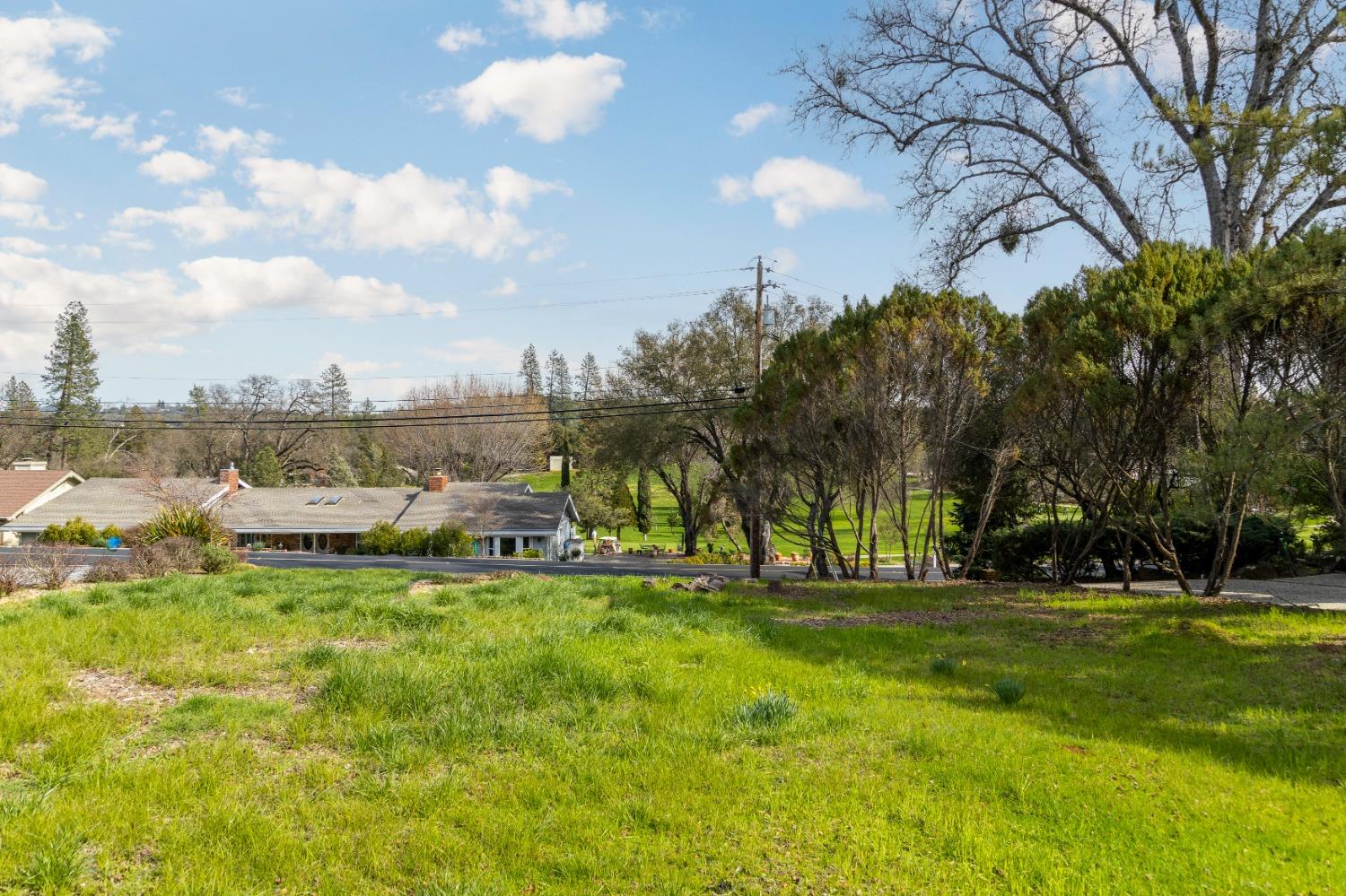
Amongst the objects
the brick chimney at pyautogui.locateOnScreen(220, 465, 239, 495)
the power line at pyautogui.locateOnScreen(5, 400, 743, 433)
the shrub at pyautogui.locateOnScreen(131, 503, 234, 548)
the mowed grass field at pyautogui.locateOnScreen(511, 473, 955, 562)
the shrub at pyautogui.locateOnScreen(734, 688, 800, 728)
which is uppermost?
the power line at pyautogui.locateOnScreen(5, 400, 743, 433)

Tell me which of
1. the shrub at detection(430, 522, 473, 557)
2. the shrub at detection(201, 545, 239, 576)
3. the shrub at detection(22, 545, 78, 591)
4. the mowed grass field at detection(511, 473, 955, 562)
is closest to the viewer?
the shrub at detection(22, 545, 78, 591)

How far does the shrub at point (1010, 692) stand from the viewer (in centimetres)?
582

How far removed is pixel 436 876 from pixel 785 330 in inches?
1418

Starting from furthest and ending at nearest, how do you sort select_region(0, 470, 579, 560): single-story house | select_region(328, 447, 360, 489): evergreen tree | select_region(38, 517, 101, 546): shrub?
select_region(328, 447, 360, 489): evergreen tree
select_region(0, 470, 579, 560): single-story house
select_region(38, 517, 101, 546): shrub

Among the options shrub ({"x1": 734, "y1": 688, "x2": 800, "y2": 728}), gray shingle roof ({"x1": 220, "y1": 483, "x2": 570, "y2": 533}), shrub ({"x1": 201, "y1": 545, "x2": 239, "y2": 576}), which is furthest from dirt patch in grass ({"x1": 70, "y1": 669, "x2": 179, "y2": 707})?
gray shingle roof ({"x1": 220, "y1": 483, "x2": 570, "y2": 533})

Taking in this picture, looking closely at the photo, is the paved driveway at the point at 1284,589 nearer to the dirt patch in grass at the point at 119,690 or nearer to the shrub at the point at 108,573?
the dirt patch in grass at the point at 119,690

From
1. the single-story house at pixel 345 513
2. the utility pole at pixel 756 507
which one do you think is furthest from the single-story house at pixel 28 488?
the utility pole at pixel 756 507

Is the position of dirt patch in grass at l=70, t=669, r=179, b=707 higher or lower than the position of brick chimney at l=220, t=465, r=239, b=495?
lower

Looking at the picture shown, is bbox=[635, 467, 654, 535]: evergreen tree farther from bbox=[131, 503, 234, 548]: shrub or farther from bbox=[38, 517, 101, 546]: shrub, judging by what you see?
bbox=[131, 503, 234, 548]: shrub

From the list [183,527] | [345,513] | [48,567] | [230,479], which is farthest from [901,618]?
[230,479]

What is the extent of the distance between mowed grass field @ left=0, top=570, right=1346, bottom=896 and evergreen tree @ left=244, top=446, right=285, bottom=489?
5714 cm

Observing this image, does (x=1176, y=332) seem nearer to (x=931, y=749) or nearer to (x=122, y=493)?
(x=931, y=749)

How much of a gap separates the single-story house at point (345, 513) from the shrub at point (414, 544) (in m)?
2.16

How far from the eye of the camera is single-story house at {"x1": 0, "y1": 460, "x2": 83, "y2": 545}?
44581 millimetres
